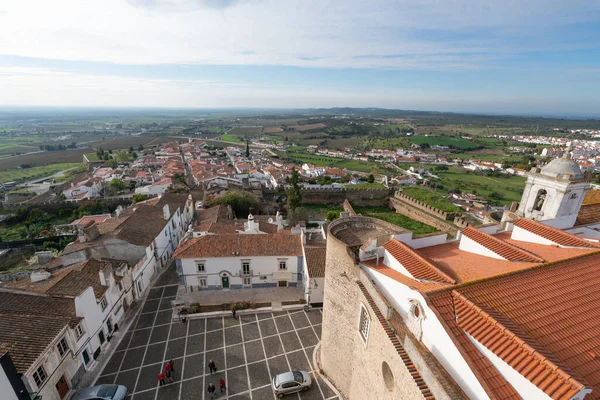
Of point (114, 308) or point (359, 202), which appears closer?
point (114, 308)

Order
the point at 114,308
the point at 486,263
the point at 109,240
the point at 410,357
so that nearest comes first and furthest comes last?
the point at 410,357 → the point at 486,263 → the point at 114,308 → the point at 109,240

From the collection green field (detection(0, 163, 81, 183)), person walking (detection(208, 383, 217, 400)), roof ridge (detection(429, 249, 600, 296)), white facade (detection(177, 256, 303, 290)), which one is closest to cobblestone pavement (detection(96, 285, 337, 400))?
person walking (detection(208, 383, 217, 400))

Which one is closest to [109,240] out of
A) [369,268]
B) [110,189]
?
[369,268]

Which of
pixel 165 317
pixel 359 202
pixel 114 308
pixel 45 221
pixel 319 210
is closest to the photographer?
pixel 114 308

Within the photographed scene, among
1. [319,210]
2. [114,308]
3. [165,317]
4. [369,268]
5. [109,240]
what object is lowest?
[319,210]

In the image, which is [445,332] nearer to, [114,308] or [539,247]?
[539,247]

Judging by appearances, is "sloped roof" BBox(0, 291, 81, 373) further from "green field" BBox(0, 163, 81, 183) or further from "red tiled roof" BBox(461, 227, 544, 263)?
"green field" BBox(0, 163, 81, 183)

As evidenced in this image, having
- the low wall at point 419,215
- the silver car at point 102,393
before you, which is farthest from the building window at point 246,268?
the low wall at point 419,215
